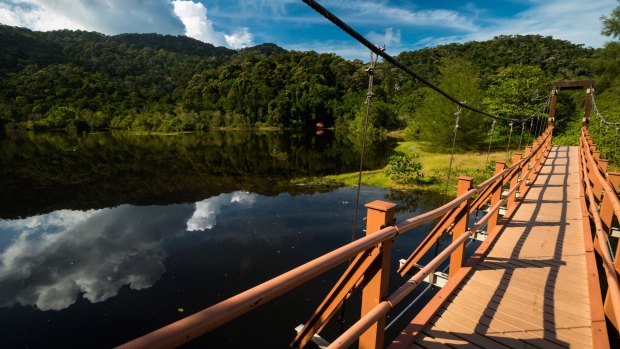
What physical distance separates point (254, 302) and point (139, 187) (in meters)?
24.1

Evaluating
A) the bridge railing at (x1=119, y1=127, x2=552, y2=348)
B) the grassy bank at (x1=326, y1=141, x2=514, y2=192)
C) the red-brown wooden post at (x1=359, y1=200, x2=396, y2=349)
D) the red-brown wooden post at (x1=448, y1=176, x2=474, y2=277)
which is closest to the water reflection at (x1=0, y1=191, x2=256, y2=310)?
the grassy bank at (x1=326, y1=141, x2=514, y2=192)

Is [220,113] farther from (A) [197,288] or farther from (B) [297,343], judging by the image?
(B) [297,343]

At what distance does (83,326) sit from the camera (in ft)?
25.9

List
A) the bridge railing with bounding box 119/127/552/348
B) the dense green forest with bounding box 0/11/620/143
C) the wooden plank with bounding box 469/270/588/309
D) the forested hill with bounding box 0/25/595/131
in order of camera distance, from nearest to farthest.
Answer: the bridge railing with bounding box 119/127/552/348 < the wooden plank with bounding box 469/270/588/309 < the dense green forest with bounding box 0/11/620/143 < the forested hill with bounding box 0/25/595/131

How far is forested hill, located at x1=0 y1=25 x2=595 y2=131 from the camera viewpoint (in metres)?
65.6

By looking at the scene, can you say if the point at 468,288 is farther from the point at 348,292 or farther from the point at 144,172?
the point at 144,172

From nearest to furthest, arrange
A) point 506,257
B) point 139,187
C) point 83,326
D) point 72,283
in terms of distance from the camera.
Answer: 1. point 506,257
2. point 83,326
3. point 72,283
4. point 139,187

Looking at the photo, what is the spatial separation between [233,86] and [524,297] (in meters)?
97.6

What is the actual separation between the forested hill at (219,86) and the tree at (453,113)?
1997cm

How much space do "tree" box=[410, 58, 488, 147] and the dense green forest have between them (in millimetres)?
1143

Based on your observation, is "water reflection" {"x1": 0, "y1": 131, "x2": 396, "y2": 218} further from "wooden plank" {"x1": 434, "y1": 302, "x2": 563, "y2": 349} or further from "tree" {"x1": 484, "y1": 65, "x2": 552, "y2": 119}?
"wooden plank" {"x1": 434, "y1": 302, "x2": 563, "y2": 349}

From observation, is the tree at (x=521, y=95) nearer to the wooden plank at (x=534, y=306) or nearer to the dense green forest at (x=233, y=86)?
the dense green forest at (x=233, y=86)

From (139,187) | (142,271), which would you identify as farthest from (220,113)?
→ (142,271)

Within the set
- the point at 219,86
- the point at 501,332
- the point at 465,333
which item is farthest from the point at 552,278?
the point at 219,86
